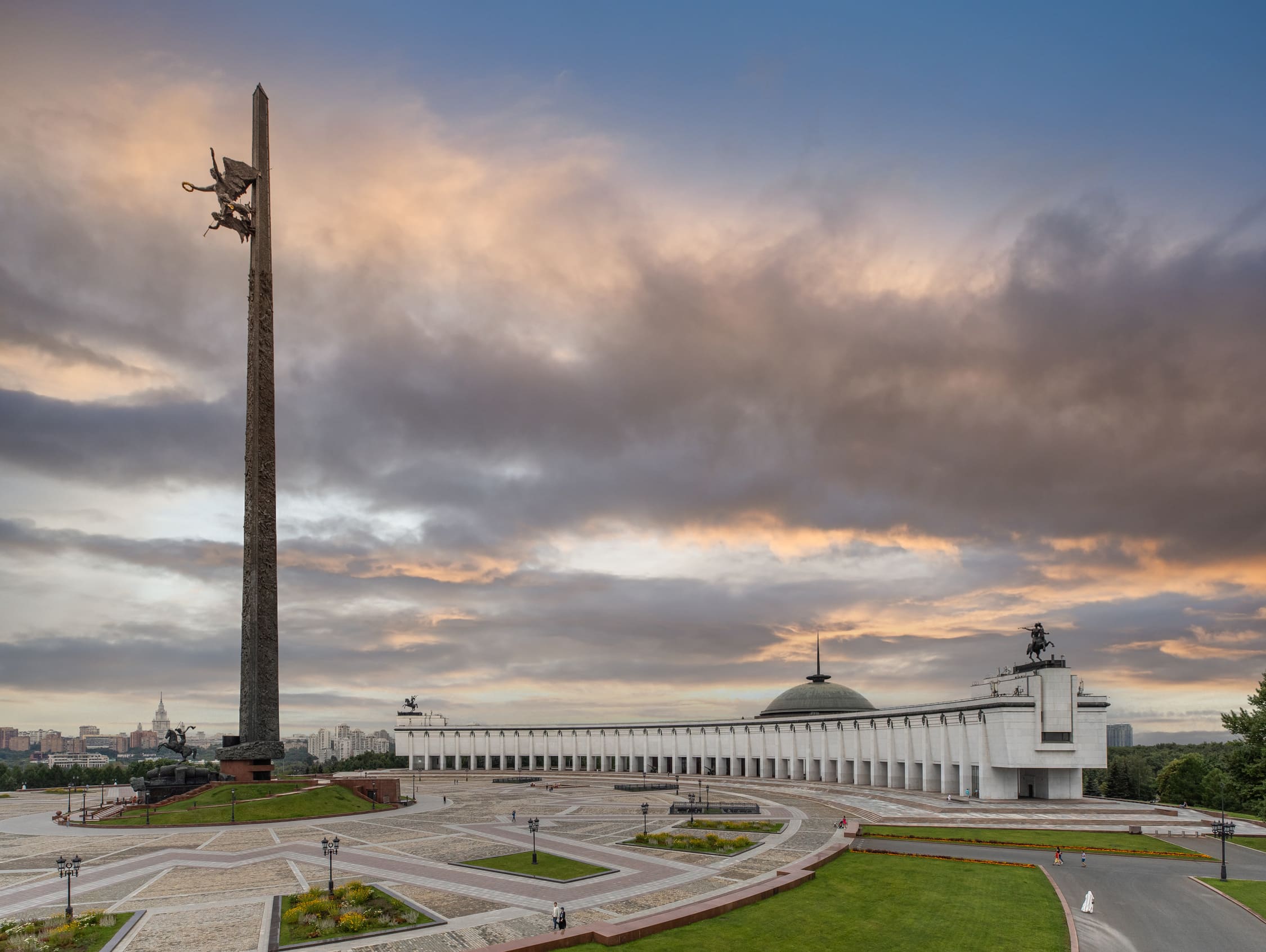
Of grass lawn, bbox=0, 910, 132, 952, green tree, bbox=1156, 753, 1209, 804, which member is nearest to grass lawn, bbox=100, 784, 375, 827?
grass lawn, bbox=0, 910, 132, 952

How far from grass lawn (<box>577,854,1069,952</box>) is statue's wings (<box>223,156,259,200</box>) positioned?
247 feet

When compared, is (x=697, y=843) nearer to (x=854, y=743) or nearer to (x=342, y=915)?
(x=342, y=915)

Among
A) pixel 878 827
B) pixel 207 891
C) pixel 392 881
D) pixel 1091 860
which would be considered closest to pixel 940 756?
pixel 878 827

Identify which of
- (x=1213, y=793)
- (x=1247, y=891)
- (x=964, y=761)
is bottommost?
(x=1213, y=793)

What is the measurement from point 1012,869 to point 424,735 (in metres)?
126

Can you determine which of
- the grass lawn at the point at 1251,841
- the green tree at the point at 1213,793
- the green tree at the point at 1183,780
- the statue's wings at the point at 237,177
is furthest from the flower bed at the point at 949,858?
the statue's wings at the point at 237,177

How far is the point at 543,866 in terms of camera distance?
44.1m

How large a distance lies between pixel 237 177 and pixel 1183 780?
115412 millimetres

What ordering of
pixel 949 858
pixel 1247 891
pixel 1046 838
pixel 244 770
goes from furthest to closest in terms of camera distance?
pixel 244 770 < pixel 1046 838 < pixel 949 858 < pixel 1247 891

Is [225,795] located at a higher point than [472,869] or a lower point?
lower

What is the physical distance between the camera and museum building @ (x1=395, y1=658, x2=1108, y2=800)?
262ft

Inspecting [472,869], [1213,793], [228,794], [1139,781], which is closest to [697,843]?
[472,869]

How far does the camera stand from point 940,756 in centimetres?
8656

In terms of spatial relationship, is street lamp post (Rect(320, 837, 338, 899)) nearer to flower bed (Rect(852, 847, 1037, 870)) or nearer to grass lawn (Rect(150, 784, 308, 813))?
flower bed (Rect(852, 847, 1037, 870))
